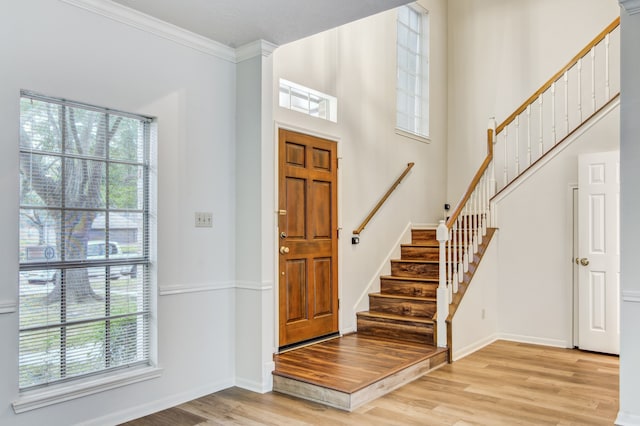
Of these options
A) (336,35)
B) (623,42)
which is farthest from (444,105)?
(623,42)

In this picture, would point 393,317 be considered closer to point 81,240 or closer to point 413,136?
point 413,136

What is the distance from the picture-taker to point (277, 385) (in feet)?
12.5

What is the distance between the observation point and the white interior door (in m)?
4.86

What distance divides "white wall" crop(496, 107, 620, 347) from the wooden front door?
209 cm

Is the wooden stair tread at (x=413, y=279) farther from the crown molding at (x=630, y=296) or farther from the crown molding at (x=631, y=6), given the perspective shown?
the crown molding at (x=631, y=6)

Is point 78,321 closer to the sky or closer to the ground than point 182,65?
closer to the ground

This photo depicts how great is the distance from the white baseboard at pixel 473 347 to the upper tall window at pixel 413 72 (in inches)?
107

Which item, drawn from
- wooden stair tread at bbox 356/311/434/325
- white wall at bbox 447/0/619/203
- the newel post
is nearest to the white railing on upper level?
the newel post

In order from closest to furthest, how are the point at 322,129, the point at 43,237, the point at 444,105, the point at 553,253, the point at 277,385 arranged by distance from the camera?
the point at 43,237 → the point at 277,385 → the point at 322,129 → the point at 553,253 → the point at 444,105

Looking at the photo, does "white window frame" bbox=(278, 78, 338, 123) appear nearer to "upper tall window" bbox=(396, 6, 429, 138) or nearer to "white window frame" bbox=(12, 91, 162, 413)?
"upper tall window" bbox=(396, 6, 429, 138)

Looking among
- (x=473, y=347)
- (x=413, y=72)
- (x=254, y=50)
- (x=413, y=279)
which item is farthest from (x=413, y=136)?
(x=254, y=50)

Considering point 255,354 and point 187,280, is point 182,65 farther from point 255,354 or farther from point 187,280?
point 255,354

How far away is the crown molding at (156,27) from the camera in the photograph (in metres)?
3.10

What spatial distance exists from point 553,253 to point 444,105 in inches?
113
